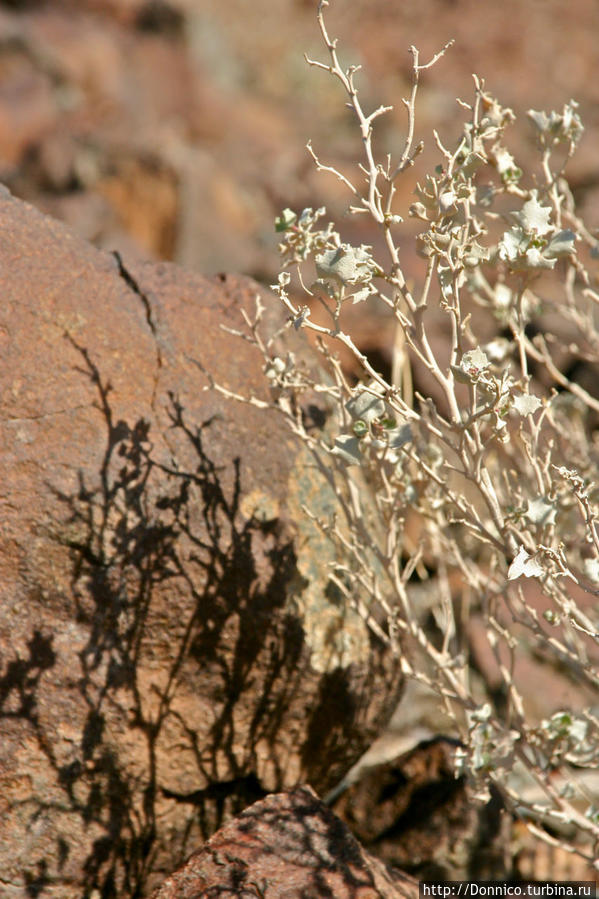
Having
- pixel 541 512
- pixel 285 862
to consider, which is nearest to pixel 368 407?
pixel 541 512

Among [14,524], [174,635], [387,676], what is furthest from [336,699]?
[14,524]

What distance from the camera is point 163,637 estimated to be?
2.33 m

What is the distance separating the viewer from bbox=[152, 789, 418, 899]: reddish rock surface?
2029 millimetres

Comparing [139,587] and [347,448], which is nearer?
[347,448]

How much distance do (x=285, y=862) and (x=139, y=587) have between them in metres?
0.74

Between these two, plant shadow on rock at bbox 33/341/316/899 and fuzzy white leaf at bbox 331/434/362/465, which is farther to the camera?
plant shadow on rock at bbox 33/341/316/899

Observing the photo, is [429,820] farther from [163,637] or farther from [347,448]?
[347,448]

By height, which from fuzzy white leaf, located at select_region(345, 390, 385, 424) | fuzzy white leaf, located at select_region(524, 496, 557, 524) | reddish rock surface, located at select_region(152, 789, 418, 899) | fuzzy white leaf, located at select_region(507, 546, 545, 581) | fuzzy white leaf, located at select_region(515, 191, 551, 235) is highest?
fuzzy white leaf, located at select_region(515, 191, 551, 235)

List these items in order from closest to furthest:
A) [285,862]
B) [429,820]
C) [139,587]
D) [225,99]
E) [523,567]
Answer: [523,567]
[285,862]
[139,587]
[429,820]
[225,99]

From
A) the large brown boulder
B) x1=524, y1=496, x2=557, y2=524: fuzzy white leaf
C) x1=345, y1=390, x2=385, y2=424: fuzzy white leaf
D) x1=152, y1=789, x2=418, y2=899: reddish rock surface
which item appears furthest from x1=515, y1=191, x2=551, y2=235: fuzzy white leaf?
x1=152, y1=789, x2=418, y2=899: reddish rock surface

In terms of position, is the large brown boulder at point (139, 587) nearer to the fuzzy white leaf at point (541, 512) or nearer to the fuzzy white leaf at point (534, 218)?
the fuzzy white leaf at point (541, 512)

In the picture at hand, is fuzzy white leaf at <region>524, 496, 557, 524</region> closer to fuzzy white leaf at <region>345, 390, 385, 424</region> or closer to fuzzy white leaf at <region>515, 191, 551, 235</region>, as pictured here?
fuzzy white leaf at <region>345, 390, 385, 424</region>

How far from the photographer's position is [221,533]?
239cm

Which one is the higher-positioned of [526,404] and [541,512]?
[526,404]
